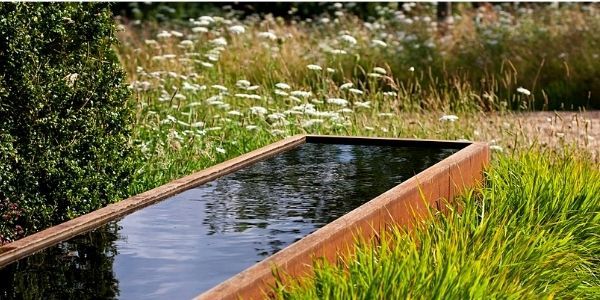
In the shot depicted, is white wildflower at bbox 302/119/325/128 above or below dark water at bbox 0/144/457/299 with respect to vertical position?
above

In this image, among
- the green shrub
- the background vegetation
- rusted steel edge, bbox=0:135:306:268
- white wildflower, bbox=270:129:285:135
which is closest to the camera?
the background vegetation

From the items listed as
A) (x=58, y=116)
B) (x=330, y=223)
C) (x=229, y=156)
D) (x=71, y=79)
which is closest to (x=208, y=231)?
(x=330, y=223)

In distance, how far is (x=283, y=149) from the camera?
6375mm

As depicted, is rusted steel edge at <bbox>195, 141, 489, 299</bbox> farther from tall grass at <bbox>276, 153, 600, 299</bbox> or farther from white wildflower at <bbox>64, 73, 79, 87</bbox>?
white wildflower at <bbox>64, 73, 79, 87</bbox>

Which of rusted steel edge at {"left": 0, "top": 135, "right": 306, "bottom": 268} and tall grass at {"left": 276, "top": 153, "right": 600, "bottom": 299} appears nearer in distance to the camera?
tall grass at {"left": 276, "top": 153, "right": 600, "bottom": 299}

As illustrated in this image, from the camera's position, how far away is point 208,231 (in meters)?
4.23

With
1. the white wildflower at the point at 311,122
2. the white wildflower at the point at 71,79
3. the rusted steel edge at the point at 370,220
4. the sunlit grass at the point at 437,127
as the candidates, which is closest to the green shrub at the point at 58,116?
the white wildflower at the point at 71,79

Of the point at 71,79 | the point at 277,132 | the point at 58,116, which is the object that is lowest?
the point at 277,132

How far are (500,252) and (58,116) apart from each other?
243 cm

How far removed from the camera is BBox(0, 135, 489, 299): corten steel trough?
3383 mm

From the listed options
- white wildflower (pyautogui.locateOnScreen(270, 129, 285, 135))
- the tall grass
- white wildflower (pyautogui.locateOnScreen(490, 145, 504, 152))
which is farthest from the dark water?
white wildflower (pyautogui.locateOnScreen(270, 129, 285, 135))

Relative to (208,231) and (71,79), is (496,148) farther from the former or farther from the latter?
(208,231)

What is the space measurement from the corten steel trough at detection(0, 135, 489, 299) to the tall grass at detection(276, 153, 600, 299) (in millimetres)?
79

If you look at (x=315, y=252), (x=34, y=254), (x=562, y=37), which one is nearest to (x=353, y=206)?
(x=315, y=252)
